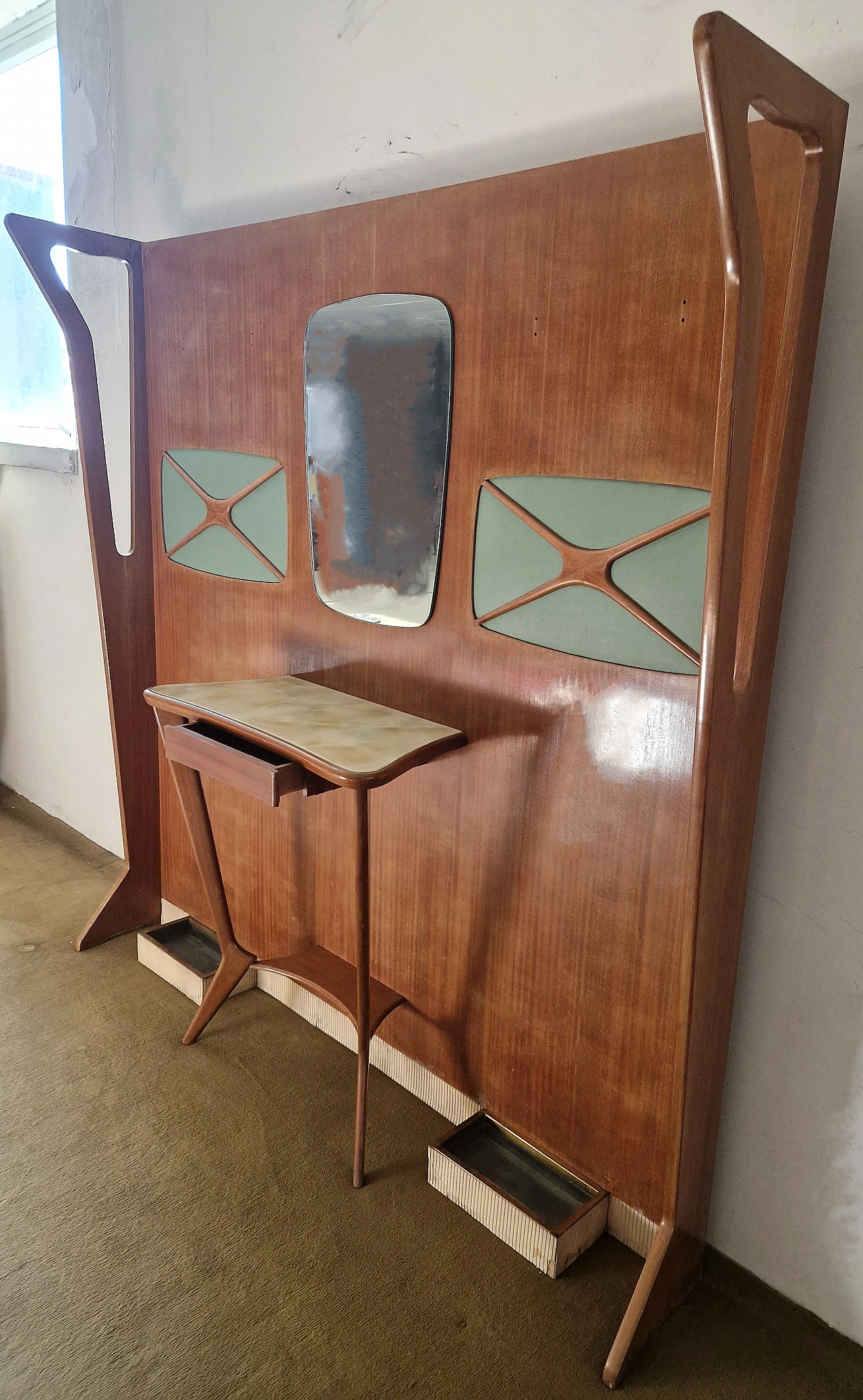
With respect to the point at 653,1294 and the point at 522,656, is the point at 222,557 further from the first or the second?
the point at 653,1294

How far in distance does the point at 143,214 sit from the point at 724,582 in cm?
214

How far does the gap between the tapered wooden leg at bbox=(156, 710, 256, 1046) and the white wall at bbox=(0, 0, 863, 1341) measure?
1.13 m

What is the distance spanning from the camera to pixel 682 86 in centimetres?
147

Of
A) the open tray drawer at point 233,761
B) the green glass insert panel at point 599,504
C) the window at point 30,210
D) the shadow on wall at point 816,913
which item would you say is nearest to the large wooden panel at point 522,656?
the green glass insert panel at point 599,504

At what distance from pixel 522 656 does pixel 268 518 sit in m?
0.77

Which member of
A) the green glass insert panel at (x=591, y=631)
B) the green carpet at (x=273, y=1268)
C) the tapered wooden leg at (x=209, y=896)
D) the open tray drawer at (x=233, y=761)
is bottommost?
the green carpet at (x=273, y=1268)

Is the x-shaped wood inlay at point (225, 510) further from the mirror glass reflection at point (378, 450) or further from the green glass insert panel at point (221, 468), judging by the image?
the mirror glass reflection at point (378, 450)

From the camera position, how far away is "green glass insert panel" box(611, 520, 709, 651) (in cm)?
145

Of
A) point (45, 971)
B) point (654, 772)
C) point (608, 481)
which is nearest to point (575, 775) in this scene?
point (654, 772)

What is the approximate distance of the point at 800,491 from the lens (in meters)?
1.45

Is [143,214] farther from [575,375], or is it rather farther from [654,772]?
[654,772]

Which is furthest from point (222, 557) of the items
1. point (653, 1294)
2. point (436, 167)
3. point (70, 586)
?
point (653, 1294)

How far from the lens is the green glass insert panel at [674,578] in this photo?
4.76 ft

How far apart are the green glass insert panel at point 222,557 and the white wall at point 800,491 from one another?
784mm
